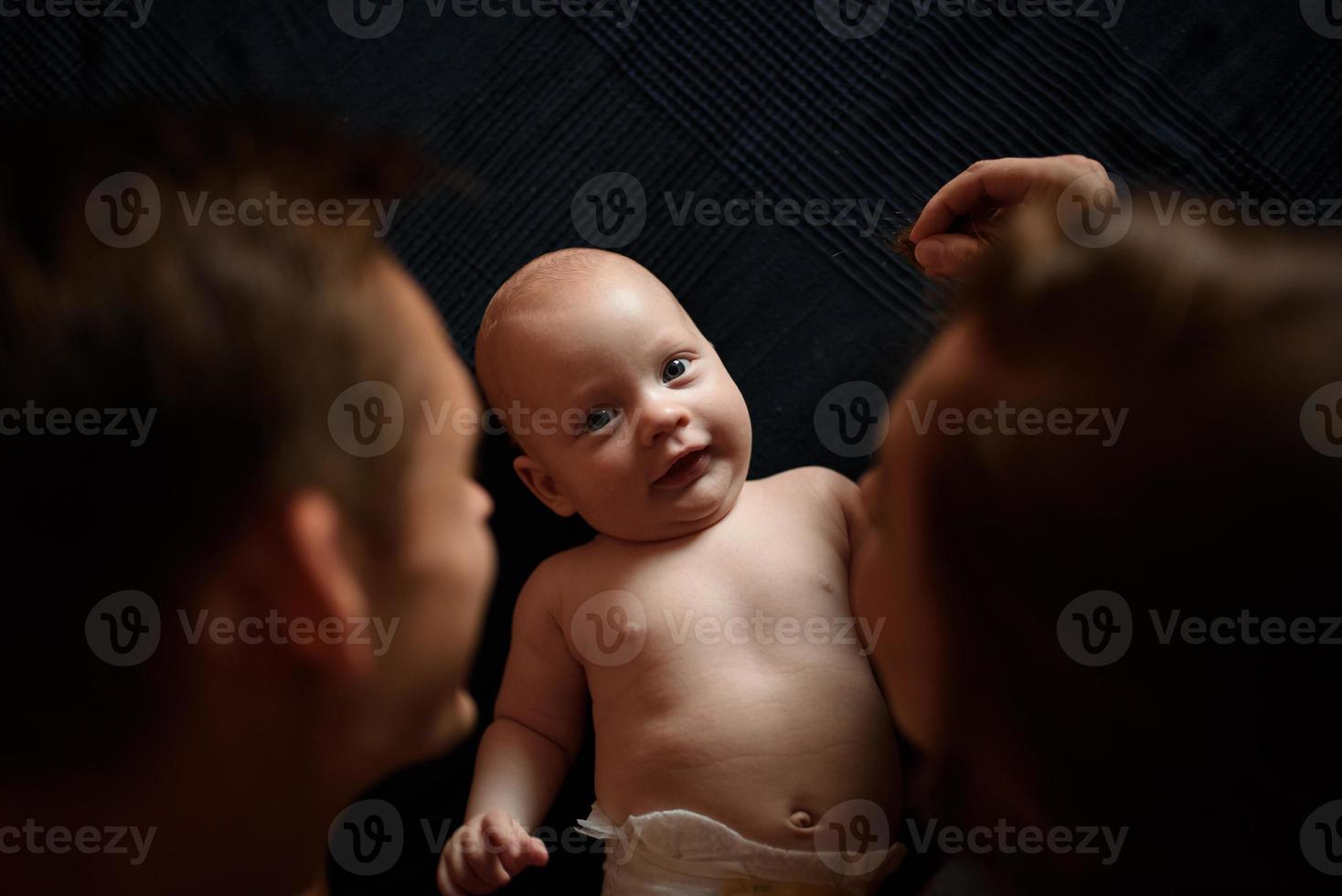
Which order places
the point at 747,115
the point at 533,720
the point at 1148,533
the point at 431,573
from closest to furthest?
the point at 1148,533 < the point at 431,573 < the point at 533,720 < the point at 747,115

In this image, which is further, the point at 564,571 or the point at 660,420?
the point at 564,571

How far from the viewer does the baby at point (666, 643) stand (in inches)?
37.1

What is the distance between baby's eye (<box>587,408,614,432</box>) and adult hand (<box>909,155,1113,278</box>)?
33 cm

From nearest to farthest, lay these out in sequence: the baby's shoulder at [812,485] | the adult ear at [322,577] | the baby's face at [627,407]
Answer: the adult ear at [322,577], the baby's face at [627,407], the baby's shoulder at [812,485]

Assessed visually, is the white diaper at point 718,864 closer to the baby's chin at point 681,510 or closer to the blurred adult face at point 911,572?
the blurred adult face at point 911,572

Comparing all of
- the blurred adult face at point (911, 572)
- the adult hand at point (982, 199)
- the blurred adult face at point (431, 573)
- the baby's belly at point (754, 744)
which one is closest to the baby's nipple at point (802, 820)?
the baby's belly at point (754, 744)

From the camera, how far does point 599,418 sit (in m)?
0.99

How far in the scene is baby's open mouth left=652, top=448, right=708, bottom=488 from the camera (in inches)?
39.2

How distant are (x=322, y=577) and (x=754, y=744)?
1.43 ft

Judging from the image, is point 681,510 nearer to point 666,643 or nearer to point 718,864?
point 666,643

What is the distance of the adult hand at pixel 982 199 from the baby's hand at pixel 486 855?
0.66 m

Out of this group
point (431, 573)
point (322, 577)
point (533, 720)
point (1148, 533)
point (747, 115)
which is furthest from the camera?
point (747, 115)

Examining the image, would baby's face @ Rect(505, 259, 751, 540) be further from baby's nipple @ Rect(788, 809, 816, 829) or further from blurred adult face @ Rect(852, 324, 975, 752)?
baby's nipple @ Rect(788, 809, 816, 829)

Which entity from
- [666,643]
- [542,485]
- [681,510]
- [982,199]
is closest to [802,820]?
[666,643]
